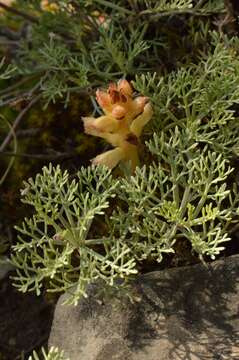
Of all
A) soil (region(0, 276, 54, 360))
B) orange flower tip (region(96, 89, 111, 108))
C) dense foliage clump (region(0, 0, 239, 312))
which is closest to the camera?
dense foliage clump (region(0, 0, 239, 312))

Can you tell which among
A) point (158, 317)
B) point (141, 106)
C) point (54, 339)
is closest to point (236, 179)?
point (141, 106)

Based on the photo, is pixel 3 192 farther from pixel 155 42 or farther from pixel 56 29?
pixel 155 42

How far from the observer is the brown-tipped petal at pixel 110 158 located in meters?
1.60

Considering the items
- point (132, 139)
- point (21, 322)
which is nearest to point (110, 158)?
point (132, 139)

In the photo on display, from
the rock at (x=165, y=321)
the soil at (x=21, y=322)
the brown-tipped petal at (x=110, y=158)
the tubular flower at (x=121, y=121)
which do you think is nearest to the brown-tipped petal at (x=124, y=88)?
→ the tubular flower at (x=121, y=121)

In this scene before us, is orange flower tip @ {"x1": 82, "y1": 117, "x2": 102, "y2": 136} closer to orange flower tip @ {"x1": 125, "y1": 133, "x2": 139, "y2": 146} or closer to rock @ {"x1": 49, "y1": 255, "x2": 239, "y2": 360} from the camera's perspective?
orange flower tip @ {"x1": 125, "y1": 133, "x2": 139, "y2": 146}

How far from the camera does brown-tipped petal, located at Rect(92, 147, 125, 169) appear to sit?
1.60 meters

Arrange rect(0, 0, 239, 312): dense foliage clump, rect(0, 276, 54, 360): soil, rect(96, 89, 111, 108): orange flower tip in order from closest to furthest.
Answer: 1. rect(0, 0, 239, 312): dense foliage clump
2. rect(96, 89, 111, 108): orange flower tip
3. rect(0, 276, 54, 360): soil

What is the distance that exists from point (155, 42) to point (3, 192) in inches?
26.0

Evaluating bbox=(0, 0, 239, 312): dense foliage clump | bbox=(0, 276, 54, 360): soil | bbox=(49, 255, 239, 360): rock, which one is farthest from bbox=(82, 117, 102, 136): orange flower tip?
bbox=(0, 276, 54, 360): soil

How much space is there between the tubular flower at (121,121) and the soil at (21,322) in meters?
0.56

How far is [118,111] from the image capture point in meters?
1.56

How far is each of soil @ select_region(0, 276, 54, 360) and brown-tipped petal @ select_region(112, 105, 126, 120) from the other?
0.65 metres

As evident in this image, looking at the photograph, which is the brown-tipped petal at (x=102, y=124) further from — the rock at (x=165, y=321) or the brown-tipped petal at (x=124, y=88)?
the rock at (x=165, y=321)
